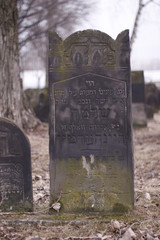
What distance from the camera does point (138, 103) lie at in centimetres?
1522

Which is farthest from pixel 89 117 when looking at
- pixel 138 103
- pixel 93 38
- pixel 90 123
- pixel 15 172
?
pixel 138 103

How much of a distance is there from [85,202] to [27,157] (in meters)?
0.88

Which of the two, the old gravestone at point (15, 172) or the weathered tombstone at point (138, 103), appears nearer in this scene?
the old gravestone at point (15, 172)

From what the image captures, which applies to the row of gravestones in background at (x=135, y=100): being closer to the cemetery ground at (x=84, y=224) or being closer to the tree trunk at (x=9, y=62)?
the tree trunk at (x=9, y=62)

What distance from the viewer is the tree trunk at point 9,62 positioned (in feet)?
34.3

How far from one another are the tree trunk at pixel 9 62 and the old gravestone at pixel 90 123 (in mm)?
5849

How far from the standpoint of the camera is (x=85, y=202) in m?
5.02

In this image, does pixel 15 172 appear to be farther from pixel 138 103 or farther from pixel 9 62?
pixel 138 103

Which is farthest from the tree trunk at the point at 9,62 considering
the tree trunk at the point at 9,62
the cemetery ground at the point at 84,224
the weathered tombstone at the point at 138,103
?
the cemetery ground at the point at 84,224

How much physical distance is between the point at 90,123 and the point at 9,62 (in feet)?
21.1

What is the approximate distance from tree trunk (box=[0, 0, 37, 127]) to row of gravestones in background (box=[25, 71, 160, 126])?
10.2 ft

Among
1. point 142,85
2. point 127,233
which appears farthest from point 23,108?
point 127,233

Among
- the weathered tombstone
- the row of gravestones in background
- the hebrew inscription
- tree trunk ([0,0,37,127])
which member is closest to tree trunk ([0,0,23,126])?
tree trunk ([0,0,37,127])

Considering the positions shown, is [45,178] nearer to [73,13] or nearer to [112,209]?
[112,209]
